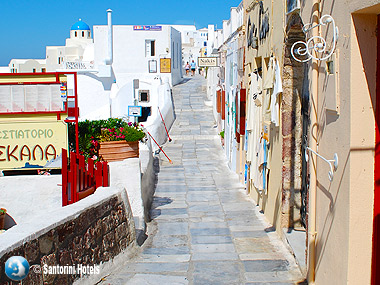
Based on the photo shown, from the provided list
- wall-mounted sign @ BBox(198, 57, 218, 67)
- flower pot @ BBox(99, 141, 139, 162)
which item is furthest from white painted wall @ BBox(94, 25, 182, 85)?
flower pot @ BBox(99, 141, 139, 162)

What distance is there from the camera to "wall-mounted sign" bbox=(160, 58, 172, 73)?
31.9 metres

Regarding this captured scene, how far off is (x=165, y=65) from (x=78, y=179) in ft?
86.9

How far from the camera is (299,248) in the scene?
6.09m

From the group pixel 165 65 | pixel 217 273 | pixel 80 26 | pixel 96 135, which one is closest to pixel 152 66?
pixel 165 65

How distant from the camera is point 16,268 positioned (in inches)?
138

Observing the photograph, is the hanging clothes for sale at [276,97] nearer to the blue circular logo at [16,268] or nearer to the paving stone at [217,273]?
the paving stone at [217,273]

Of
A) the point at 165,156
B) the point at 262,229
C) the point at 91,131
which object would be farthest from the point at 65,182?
the point at 165,156

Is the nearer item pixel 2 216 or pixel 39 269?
pixel 39 269

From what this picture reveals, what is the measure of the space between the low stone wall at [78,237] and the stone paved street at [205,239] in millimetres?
382

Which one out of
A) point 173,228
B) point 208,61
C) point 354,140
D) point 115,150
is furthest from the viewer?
point 208,61

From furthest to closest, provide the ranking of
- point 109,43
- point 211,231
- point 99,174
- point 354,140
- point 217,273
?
point 109,43, point 211,231, point 99,174, point 217,273, point 354,140

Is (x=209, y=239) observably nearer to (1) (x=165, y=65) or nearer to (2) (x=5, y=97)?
(2) (x=5, y=97)

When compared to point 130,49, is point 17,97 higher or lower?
lower

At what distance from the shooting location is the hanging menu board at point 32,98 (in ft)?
23.8
